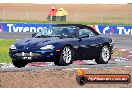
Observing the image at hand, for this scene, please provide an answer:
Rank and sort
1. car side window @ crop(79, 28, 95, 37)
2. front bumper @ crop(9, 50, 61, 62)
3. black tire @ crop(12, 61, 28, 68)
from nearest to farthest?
front bumper @ crop(9, 50, 61, 62)
black tire @ crop(12, 61, 28, 68)
car side window @ crop(79, 28, 95, 37)

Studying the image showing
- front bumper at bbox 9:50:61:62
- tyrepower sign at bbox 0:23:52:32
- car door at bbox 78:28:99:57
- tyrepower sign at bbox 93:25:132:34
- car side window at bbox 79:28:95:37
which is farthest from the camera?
tyrepower sign at bbox 0:23:52:32

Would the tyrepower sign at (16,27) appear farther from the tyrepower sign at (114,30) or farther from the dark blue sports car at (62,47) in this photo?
the dark blue sports car at (62,47)

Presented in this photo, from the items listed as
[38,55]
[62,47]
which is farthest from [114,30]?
[38,55]

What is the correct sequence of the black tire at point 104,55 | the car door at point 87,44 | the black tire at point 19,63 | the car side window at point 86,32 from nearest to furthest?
the black tire at point 19,63
the car door at point 87,44
the car side window at point 86,32
the black tire at point 104,55

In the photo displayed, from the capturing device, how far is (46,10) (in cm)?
10031

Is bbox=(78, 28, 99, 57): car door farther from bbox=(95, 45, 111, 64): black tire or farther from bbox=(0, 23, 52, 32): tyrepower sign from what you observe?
bbox=(0, 23, 52, 32): tyrepower sign

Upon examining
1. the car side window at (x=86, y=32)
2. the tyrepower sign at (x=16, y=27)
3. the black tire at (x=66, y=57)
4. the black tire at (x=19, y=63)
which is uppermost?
the car side window at (x=86, y=32)

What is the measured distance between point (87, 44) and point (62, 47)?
1.51m

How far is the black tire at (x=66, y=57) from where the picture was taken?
16.3 metres

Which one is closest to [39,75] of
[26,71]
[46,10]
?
[26,71]

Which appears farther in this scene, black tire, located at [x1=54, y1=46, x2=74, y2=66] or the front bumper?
black tire, located at [x1=54, y1=46, x2=74, y2=66]

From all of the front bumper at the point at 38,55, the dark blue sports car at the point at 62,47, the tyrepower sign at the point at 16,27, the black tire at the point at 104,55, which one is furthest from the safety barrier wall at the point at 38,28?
the front bumper at the point at 38,55

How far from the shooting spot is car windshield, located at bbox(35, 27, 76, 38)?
17.1 metres

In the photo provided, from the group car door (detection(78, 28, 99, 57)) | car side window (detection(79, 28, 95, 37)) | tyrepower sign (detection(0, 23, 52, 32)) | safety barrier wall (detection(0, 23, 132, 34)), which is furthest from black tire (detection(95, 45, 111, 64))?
tyrepower sign (detection(0, 23, 52, 32))
